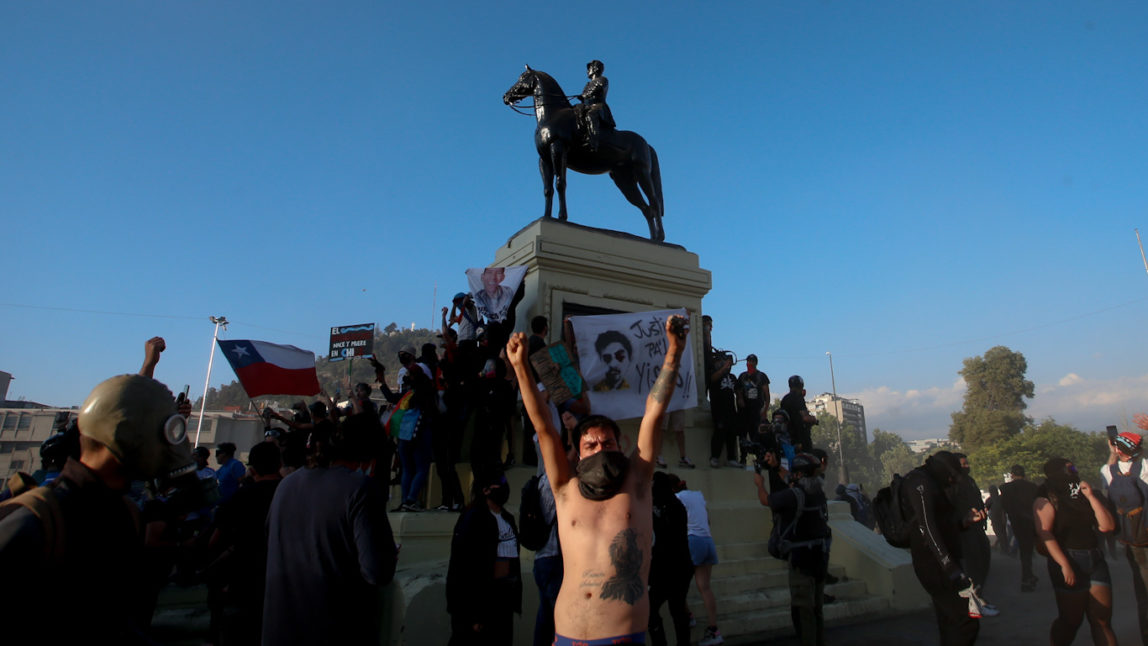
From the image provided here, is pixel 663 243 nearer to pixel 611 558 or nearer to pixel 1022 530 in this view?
pixel 1022 530

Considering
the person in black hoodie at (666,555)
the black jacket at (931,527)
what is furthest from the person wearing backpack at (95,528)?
the black jacket at (931,527)

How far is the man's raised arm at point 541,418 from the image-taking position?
10.1 feet

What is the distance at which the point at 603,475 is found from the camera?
2.90 meters

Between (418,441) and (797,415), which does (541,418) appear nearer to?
(418,441)

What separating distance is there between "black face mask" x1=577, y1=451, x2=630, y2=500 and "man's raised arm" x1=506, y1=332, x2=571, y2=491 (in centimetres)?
16

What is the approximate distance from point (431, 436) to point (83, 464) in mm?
5196

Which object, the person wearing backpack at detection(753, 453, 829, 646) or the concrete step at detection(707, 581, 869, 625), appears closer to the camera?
the person wearing backpack at detection(753, 453, 829, 646)

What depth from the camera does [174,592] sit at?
7.30 metres

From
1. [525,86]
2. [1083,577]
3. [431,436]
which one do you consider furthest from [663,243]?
[1083,577]

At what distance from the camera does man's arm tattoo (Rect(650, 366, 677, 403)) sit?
10.1 feet

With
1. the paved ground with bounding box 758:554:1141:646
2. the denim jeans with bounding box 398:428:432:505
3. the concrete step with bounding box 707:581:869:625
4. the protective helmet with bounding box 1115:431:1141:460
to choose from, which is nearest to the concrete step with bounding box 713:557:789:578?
the concrete step with bounding box 707:581:869:625

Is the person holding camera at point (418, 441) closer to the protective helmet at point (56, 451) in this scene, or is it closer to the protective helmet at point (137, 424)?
the protective helmet at point (56, 451)

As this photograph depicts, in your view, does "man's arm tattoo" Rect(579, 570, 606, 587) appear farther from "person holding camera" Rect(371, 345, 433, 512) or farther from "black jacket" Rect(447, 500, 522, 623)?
"person holding camera" Rect(371, 345, 433, 512)

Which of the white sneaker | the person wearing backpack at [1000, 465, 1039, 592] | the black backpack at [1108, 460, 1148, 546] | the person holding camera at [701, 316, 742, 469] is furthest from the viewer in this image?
the person wearing backpack at [1000, 465, 1039, 592]
